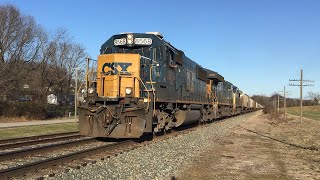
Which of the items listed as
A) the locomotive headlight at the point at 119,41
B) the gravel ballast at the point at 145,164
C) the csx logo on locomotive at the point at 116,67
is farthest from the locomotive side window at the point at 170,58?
the gravel ballast at the point at 145,164

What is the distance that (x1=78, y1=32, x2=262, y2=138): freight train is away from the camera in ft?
42.8

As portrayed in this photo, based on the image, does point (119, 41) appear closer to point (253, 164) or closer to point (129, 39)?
point (129, 39)

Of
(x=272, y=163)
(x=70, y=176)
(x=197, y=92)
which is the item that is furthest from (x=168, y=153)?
(x=197, y=92)

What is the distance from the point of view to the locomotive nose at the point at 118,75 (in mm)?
14055

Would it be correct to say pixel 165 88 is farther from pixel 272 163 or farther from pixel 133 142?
pixel 272 163

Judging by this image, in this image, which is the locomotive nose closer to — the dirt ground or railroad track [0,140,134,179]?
railroad track [0,140,134,179]

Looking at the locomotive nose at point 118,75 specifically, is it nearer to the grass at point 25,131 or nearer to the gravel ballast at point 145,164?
the gravel ballast at point 145,164

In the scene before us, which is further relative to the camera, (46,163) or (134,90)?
(134,90)

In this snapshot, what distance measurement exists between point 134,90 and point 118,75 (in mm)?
865

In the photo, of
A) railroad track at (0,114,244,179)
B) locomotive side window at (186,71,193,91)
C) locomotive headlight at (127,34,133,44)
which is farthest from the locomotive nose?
locomotive side window at (186,71,193,91)

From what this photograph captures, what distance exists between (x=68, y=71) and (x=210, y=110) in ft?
118

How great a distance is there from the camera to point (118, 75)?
13930 millimetres

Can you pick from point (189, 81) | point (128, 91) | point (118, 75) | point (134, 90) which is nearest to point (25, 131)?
point (189, 81)

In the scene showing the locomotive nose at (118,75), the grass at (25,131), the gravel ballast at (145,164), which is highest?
the locomotive nose at (118,75)
